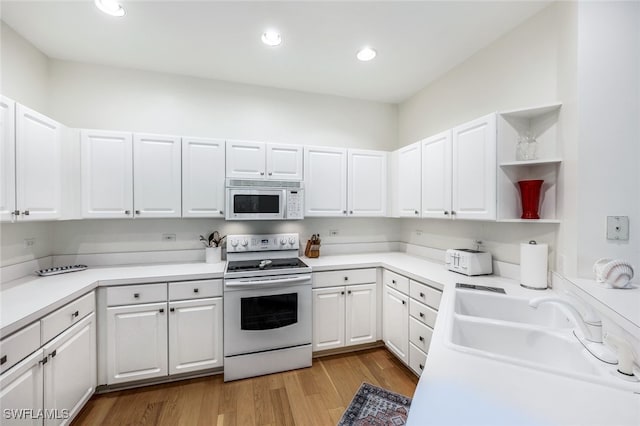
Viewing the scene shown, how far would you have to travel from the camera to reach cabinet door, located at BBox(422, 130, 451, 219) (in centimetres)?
232

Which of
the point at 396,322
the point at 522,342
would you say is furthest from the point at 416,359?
the point at 522,342

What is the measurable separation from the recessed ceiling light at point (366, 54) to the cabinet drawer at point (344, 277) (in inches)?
79.5

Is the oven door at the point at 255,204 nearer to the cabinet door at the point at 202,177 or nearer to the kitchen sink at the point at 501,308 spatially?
the cabinet door at the point at 202,177

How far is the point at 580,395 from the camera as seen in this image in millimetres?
729

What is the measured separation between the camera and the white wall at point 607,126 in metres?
1.53

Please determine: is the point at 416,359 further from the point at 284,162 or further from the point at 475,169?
the point at 284,162

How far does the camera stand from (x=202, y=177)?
252cm

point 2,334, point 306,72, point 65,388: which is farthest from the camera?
point 306,72

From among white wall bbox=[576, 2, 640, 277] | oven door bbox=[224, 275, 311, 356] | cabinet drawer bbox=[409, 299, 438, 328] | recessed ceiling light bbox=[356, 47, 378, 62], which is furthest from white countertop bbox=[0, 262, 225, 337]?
white wall bbox=[576, 2, 640, 277]

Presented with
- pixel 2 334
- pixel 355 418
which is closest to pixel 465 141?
pixel 355 418

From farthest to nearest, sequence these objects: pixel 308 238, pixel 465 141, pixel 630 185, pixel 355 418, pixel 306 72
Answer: pixel 308 238, pixel 306 72, pixel 465 141, pixel 355 418, pixel 630 185

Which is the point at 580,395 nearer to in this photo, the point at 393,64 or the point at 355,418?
the point at 355,418

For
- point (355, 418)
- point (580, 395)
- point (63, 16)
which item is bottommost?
point (355, 418)

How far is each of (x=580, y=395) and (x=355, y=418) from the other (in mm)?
1509
